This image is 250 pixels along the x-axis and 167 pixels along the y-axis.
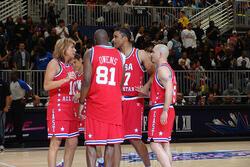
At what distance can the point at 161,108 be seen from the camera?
919 cm


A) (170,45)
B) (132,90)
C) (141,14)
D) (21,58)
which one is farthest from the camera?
(141,14)

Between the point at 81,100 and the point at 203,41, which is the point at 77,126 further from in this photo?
the point at 203,41

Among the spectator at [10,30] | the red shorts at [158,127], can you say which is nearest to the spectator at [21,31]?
the spectator at [10,30]

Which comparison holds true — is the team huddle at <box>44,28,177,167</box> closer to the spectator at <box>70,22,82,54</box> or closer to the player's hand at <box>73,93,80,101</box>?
the player's hand at <box>73,93,80,101</box>

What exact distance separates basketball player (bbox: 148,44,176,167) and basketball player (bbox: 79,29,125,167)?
3.30 feet

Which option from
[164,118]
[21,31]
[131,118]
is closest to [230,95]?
[21,31]

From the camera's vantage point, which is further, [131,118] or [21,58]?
[21,58]

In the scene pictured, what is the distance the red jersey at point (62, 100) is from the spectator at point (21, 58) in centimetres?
1076

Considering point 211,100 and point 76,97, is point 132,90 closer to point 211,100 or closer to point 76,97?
point 76,97

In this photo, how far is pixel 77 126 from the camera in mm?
9289

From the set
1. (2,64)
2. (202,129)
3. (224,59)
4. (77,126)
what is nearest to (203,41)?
(224,59)

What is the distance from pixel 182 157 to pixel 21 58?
8.16 meters

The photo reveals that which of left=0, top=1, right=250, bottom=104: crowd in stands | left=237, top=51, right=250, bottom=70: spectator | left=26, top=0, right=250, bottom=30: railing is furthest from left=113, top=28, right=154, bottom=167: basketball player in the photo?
left=26, top=0, right=250, bottom=30: railing

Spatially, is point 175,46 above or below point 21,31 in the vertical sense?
below
